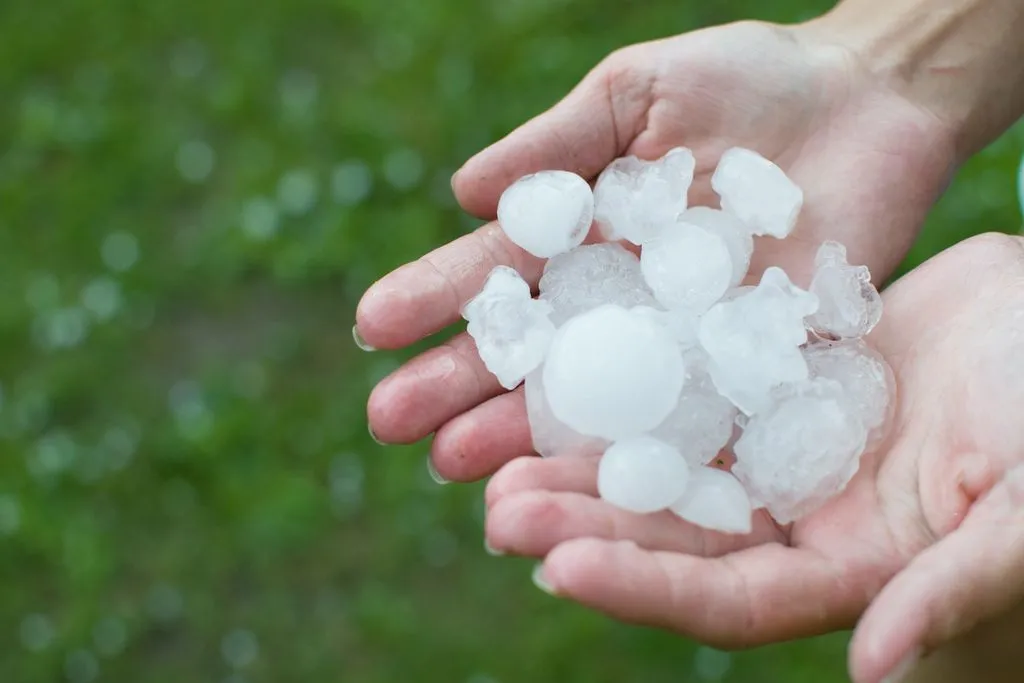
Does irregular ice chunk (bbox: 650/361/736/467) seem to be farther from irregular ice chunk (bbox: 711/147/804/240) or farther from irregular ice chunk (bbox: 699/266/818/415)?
irregular ice chunk (bbox: 711/147/804/240)

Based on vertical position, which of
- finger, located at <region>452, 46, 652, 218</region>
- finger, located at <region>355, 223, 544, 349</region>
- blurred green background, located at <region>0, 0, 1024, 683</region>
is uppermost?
finger, located at <region>452, 46, 652, 218</region>

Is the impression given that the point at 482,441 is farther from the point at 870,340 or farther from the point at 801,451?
the point at 870,340

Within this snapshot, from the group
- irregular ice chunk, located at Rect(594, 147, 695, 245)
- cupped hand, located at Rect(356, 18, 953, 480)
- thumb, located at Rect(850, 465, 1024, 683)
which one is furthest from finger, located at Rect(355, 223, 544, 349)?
→ thumb, located at Rect(850, 465, 1024, 683)

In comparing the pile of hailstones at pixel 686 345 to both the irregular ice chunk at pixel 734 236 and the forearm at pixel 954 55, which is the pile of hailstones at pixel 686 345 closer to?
the irregular ice chunk at pixel 734 236

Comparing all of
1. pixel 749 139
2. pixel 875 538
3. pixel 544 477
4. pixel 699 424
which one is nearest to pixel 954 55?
pixel 749 139

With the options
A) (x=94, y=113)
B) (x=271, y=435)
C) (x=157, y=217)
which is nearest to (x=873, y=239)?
(x=271, y=435)
